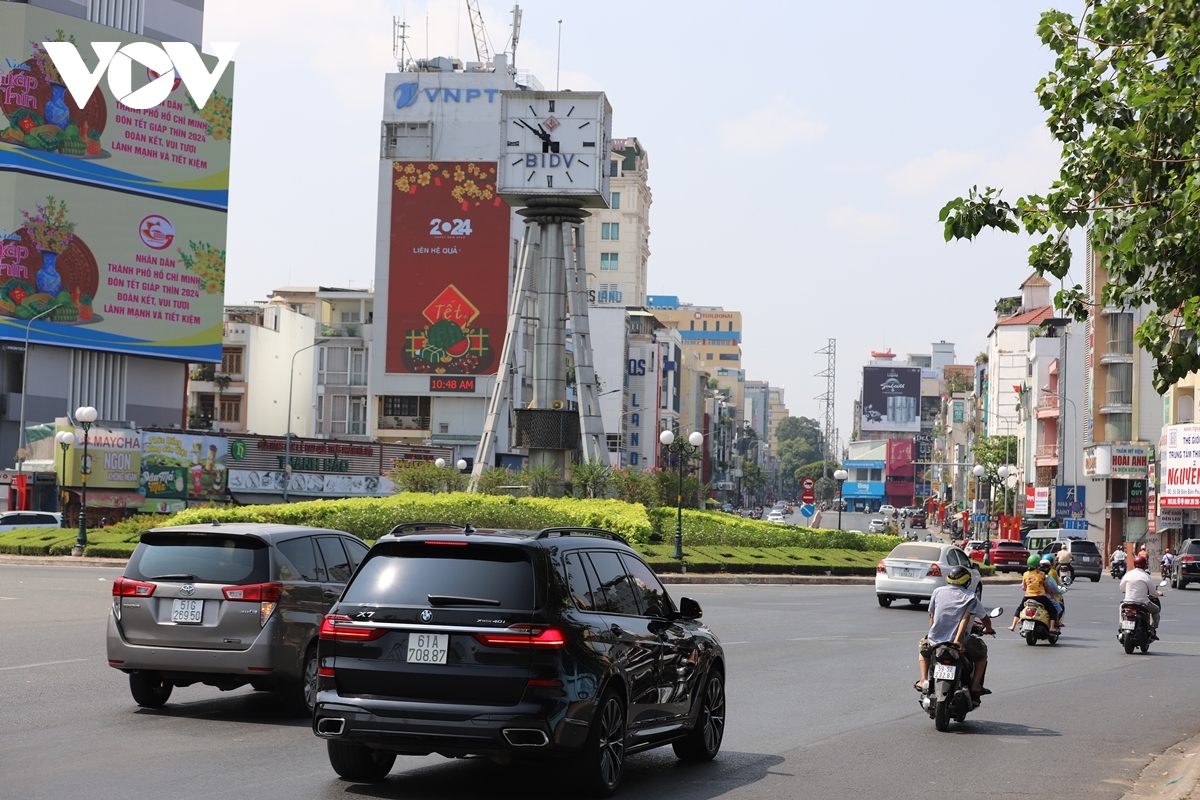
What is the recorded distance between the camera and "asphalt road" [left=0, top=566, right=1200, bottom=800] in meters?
9.91

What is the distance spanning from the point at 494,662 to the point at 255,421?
327ft

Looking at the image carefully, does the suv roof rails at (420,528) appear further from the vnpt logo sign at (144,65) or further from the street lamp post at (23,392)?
the vnpt logo sign at (144,65)

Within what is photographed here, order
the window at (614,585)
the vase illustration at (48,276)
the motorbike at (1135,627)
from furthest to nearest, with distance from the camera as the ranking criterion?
the vase illustration at (48,276)
the motorbike at (1135,627)
the window at (614,585)

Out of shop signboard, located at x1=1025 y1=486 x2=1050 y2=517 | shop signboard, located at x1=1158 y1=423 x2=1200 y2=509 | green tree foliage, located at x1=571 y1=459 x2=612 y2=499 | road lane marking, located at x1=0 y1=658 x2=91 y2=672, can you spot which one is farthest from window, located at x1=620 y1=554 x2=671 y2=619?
shop signboard, located at x1=1025 y1=486 x2=1050 y2=517

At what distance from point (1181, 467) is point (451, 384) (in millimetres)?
52131

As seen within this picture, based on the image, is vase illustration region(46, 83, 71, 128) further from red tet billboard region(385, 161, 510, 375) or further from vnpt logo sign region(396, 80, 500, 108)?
vnpt logo sign region(396, 80, 500, 108)

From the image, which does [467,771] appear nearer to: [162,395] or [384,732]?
[384,732]

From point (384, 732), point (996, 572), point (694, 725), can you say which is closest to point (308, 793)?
point (384, 732)

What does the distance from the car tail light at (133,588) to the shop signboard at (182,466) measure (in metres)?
60.9

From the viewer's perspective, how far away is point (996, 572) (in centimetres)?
5156

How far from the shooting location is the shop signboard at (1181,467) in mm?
60688

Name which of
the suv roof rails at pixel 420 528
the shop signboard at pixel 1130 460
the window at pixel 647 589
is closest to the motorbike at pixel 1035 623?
the window at pixel 647 589

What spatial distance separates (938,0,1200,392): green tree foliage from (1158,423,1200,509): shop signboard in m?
51.3

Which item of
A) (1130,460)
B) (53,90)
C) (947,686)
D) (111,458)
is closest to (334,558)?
(947,686)
